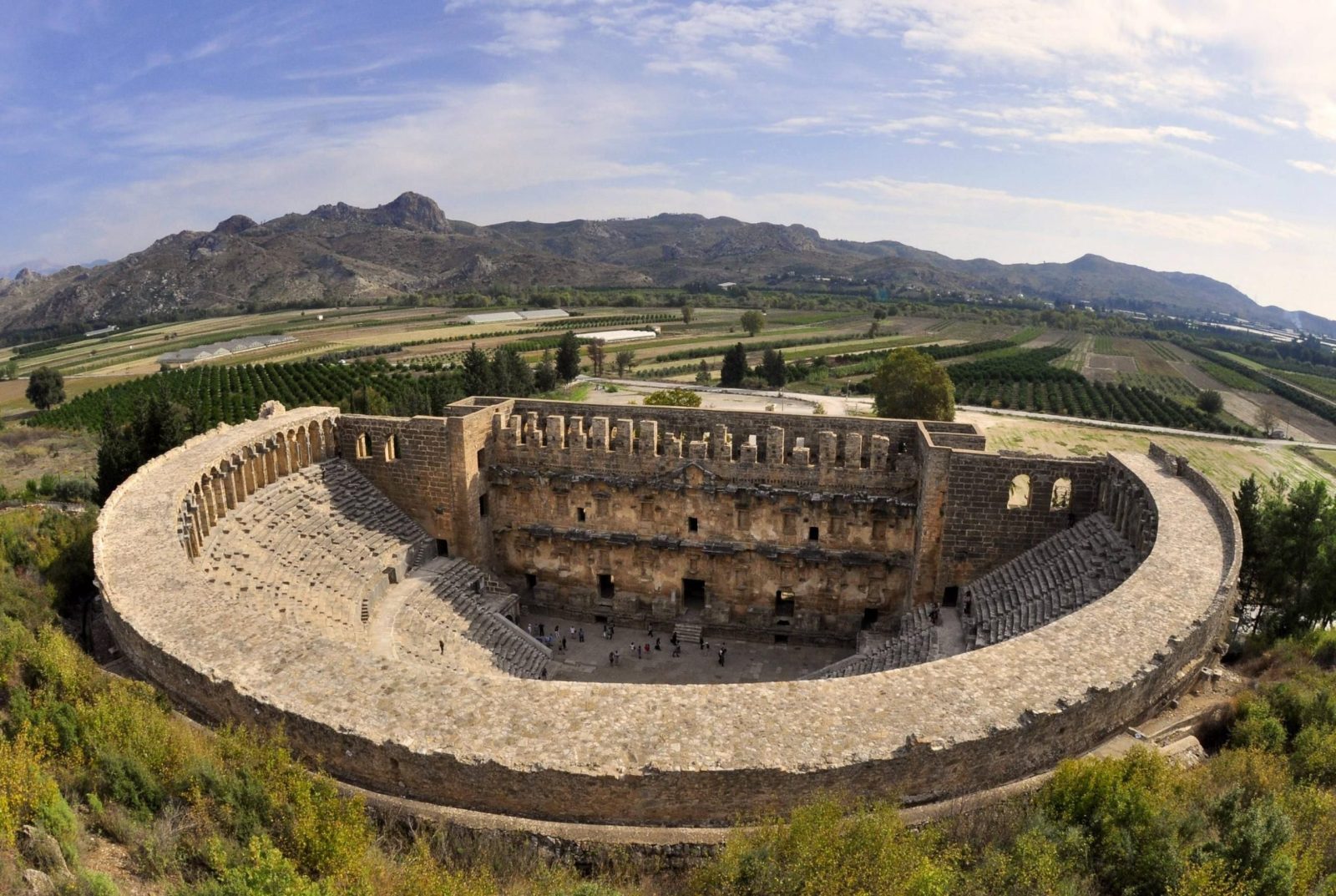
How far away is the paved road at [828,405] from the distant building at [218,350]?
4784 centimetres

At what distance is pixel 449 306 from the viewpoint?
146 metres

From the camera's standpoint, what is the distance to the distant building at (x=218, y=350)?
8588 cm

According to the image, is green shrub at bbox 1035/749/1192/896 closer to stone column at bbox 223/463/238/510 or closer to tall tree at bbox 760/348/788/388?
stone column at bbox 223/463/238/510

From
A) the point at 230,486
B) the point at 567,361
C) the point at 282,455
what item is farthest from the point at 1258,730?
the point at 567,361

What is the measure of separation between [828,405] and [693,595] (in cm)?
4245

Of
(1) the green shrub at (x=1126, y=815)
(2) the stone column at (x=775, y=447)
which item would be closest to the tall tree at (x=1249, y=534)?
(2) the stone column at (x=775, y=447)

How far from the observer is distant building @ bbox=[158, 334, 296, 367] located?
8588 cm

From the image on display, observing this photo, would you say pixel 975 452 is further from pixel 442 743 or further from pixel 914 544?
pixel 442 743

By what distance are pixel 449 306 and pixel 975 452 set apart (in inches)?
5451

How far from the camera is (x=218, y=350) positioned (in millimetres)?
92312

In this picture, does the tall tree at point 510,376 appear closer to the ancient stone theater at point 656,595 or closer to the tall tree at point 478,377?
the tall tree at point 478,377

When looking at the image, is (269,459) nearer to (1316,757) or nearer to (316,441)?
(316,441)

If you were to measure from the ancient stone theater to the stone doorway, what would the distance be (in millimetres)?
104

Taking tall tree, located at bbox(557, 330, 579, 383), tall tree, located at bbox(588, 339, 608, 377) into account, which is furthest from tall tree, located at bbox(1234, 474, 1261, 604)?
tall tree, located at bbox(588, 339, 608, 377)
